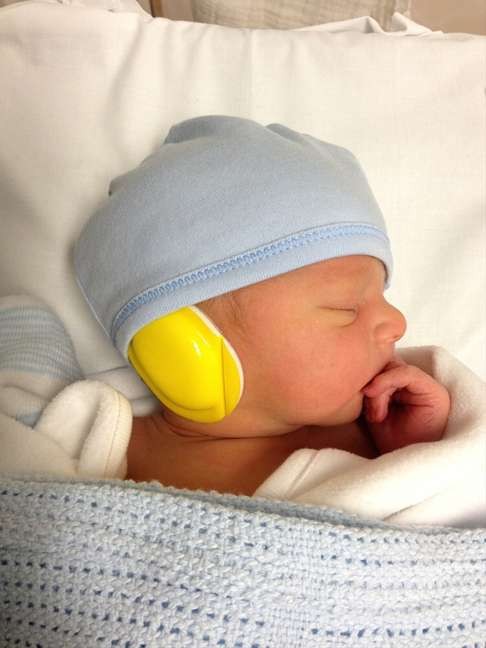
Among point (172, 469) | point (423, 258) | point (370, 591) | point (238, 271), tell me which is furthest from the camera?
point (423, 258)

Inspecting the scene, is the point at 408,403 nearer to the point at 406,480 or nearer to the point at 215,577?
the point at 406,480

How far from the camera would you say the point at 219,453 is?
34.9 inches

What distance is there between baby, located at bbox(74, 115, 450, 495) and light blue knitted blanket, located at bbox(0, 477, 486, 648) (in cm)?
17

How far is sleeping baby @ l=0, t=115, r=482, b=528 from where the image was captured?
0.78 metres

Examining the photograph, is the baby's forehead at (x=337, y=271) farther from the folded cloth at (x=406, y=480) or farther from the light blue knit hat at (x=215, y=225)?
the folded cloth at (x=406, y=480)

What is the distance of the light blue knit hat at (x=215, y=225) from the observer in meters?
0.78

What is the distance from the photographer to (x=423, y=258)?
42.0 inches

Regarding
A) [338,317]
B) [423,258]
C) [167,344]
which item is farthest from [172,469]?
[423,258]

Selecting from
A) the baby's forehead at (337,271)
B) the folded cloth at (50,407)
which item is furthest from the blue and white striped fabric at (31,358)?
the baby's forehead at (337,271)

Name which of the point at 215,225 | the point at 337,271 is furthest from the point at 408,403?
the point at 215,225

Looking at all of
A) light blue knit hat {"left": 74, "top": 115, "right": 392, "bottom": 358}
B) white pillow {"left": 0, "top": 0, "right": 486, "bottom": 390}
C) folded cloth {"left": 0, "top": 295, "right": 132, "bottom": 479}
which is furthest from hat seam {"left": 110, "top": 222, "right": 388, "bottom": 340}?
white pillow {"left": 0, "top": 0, "right": 486, "bottom": 390}

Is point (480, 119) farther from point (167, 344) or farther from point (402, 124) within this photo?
point (167, 344)

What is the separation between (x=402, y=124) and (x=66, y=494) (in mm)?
748

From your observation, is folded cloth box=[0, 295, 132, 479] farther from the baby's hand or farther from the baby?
the baby's hand
